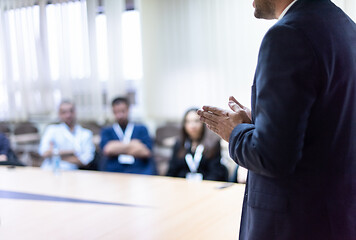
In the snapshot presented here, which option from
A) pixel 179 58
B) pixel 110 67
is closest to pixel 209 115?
pixel 179 58

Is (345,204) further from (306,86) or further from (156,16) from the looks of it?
(156,16)

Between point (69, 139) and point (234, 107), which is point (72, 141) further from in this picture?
point (234, 107)

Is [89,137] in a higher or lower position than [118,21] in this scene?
lower

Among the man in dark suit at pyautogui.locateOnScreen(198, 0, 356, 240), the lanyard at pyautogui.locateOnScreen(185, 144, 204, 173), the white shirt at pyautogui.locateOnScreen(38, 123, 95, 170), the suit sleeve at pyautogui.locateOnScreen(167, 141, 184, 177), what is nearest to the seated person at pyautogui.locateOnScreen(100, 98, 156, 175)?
the white shirt at pyautogui.locateOnScreen(38, 123, 95, 170)

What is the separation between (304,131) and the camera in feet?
2.90

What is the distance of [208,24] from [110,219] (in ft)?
8.51

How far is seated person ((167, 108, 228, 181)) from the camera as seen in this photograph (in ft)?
10.3

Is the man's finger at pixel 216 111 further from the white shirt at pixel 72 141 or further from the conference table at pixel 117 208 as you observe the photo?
the white shirt at pixel 72 141

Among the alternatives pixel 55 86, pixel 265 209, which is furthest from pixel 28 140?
pixel 265 209

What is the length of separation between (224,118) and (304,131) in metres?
0.24

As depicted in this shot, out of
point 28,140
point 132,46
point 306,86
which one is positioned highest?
point 132,46

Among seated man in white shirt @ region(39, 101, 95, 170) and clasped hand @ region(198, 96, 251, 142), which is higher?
clasped hand @ region(198, 96, 251, 142)

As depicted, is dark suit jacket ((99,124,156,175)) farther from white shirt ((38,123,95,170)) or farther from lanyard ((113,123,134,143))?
white shirt ((38,123,95,170))

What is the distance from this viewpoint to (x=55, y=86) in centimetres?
522
